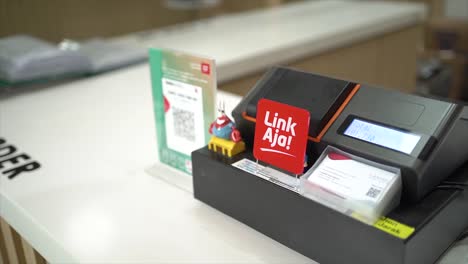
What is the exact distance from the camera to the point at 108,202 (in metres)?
0.71

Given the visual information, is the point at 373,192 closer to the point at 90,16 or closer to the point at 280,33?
the point at 280,33

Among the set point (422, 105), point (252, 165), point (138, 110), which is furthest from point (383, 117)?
point (138, 110)

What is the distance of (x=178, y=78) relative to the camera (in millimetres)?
732

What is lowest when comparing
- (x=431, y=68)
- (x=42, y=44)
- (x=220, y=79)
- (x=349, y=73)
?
(x=431, y=68)

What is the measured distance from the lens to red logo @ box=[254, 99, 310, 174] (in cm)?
55

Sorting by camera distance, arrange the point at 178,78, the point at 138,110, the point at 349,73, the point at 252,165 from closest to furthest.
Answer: the point at 252,165 → the point at 178,78 → the point at 138,110 → the point at 349,73

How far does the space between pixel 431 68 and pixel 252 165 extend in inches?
98.9

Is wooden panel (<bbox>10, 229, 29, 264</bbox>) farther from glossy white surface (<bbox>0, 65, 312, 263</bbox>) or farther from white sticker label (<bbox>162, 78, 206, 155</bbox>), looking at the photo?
white sticker label (<bbox>162, 78, 206, 155</bbox>)

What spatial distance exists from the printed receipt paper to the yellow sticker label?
2 cm

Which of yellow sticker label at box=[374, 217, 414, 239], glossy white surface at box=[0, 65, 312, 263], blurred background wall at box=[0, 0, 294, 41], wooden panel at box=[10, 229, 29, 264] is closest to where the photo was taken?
yellow sticker label at box=[374, 217, 414, 239]

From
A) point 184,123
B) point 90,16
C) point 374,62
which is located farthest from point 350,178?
point 90,16

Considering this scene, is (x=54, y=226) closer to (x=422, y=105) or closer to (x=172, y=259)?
(x=172, y=259)

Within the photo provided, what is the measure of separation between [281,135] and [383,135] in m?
0.12

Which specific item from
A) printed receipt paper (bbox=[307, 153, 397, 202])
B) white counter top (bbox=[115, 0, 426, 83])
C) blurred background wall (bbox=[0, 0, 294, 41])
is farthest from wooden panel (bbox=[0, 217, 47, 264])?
blurred background wall (bbox=[0, 0, 294, 41])
